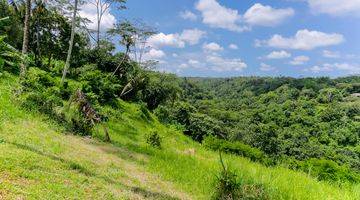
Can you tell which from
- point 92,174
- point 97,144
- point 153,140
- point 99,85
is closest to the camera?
point 92,174

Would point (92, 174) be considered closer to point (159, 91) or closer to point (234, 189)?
point (234, 189)

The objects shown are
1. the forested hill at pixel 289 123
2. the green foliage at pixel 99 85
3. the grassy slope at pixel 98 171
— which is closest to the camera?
the grassy slope at pixel 98 171

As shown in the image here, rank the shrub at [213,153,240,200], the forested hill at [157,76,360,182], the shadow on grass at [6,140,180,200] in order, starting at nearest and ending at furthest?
the shrub at [213,153,240,200], the shadow on grass at [6,140,180,200], the forested hill at [157,76,360,182]

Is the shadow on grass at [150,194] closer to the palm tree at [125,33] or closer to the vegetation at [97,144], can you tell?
the vegetation at [97,144]

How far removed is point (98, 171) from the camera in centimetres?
1142

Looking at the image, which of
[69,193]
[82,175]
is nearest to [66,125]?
[82,175]

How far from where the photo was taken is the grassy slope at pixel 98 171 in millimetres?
8500

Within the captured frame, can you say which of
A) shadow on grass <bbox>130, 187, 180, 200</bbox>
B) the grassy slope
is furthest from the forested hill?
shadow on grass <bbox>130, 187, 180, 200</bbox>

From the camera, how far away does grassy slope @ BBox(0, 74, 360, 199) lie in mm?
8500

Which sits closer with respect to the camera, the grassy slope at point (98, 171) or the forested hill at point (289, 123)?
the grassy slope at point (98, 171)

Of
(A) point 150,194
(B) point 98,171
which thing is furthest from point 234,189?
(B) point 98,171

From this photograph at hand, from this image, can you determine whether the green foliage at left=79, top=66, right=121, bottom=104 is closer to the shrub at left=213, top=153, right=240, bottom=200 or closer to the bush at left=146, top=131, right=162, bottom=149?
the bush at left=146, top=131, right=162, bottom=149

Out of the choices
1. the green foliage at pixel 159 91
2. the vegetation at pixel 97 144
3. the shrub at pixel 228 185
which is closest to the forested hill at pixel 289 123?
the green foliage at pixel 159 91

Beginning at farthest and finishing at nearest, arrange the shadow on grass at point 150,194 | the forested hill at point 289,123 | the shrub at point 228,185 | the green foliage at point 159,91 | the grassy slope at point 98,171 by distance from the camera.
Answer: the green foliage at point 159,91
the forested hill at point 289,123
the shadow on grass at point 150,194
the shrub at point 228,185
the grassy slope at point 98,171
